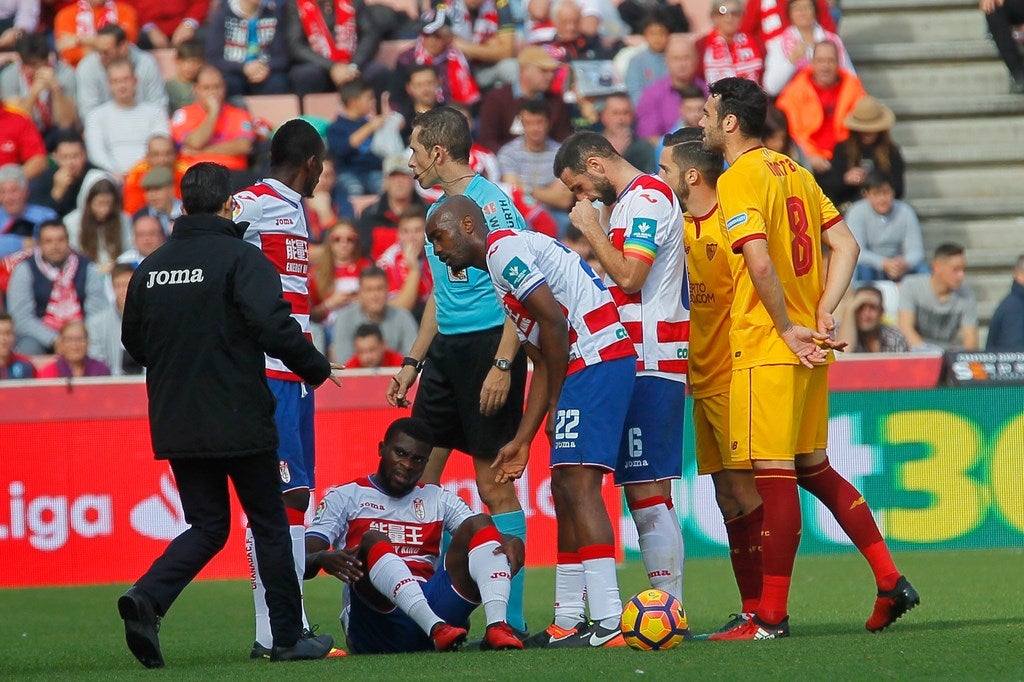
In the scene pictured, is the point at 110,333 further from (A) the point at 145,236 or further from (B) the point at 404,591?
(B) the point at 404,591

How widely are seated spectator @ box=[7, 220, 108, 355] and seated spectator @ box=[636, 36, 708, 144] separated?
5.75 metres

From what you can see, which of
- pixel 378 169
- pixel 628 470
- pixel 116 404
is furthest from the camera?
pixel 378 169

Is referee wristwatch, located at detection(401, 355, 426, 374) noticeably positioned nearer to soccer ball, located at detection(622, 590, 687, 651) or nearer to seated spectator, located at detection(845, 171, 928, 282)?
soccer ball, located at detection(622, 590, 687, 651)

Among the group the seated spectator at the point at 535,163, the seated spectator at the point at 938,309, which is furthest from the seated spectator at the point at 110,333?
the seated spectator at the point at 938,309

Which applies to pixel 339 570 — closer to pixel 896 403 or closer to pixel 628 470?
pixel 628 470

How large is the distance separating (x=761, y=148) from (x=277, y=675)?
3.25m

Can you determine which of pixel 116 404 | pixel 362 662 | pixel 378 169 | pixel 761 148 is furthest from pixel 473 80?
pixel 362 662

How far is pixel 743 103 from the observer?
7156 mm

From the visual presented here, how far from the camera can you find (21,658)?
7.33 m

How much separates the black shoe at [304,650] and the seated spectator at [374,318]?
19.3 feet

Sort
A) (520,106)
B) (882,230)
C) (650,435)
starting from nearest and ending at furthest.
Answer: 1. (650,435)
2. (882,230)
3. (520,106)

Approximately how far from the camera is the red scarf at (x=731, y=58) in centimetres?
1598

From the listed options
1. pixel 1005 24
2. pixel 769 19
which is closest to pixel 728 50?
pixel 769 19

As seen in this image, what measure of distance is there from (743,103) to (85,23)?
36.4ft
